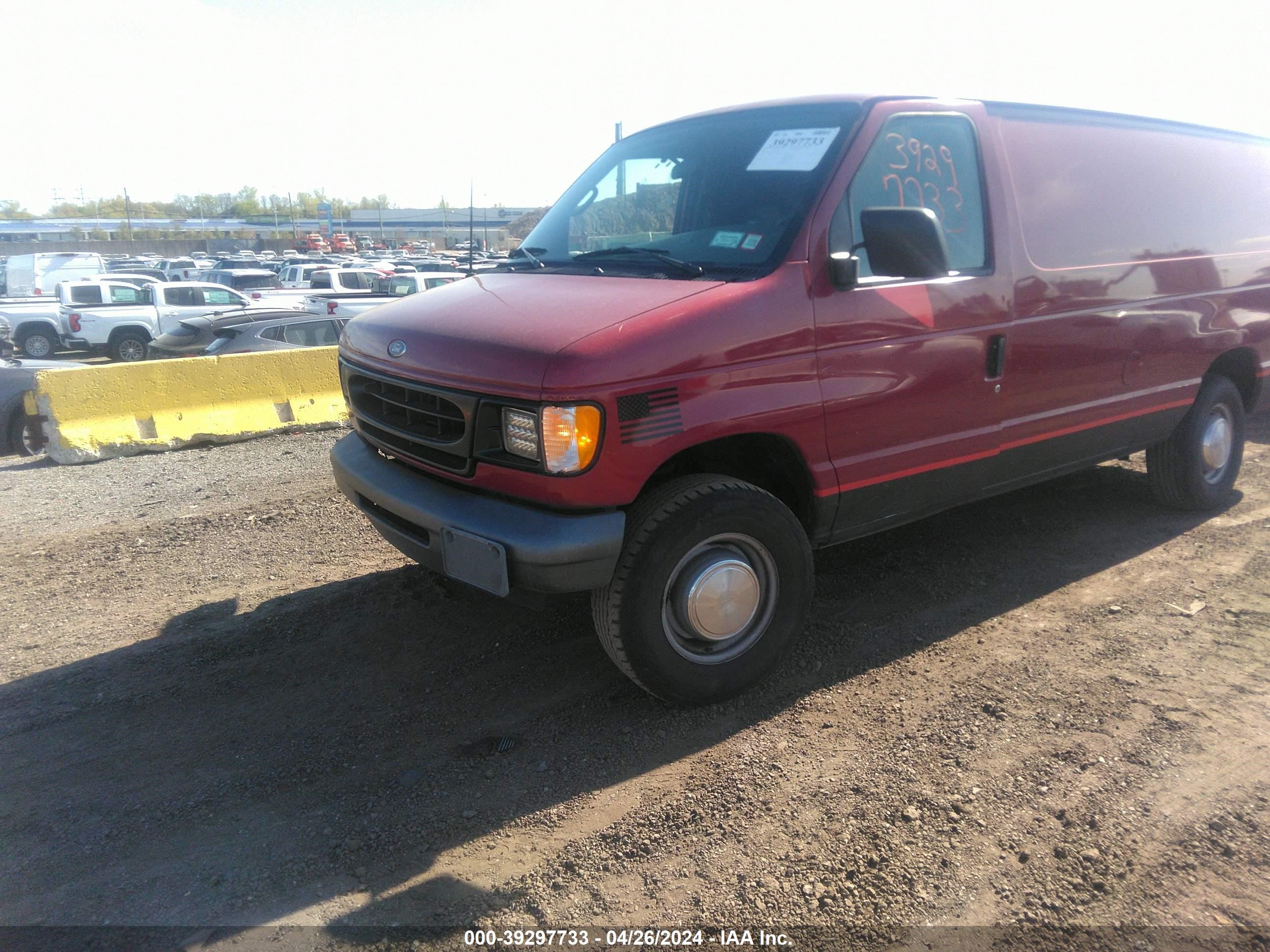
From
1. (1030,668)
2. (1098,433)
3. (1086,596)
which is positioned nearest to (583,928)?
(1030,668)

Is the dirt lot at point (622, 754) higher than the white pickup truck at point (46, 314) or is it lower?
lower

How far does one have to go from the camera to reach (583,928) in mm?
2459

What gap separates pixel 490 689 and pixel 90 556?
3017mm

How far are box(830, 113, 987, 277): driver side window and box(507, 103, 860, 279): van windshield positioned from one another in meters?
0.17

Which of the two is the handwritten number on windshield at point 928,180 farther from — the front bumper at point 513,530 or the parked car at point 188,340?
the parked car at point 188,340

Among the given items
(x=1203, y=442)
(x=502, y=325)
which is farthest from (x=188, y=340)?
(x=1203, y=442)

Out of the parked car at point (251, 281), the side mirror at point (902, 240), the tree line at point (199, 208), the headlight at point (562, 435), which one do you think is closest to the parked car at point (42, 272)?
the parked car at point (251, 281)

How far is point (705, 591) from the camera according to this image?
3.34 metres

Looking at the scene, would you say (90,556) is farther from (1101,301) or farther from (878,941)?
(1101,301)

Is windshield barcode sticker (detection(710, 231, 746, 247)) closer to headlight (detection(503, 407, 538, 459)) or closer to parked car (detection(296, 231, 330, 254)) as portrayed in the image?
headlight (detection(503, 407, 538, 459))

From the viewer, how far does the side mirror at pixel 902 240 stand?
3330 mm

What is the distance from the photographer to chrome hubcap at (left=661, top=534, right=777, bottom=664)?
3322 mm

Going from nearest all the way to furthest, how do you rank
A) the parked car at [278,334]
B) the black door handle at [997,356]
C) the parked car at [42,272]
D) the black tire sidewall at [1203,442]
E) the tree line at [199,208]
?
the black door handle at [997,356], the black tire sidewall at [1203,442], the parked car at [278,334], the parked car at [42,272], the tree line at [199,208]

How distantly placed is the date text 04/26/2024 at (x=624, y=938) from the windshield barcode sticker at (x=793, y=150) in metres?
2.76
